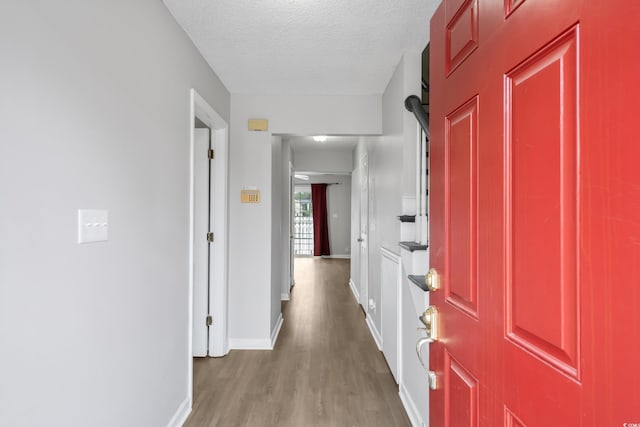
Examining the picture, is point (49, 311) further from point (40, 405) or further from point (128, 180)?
point (128, 180)

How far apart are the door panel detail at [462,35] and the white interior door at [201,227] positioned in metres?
2.41

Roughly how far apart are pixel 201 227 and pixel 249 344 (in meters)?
1.19

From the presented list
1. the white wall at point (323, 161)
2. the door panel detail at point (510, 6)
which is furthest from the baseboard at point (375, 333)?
the white wall at point (323, 161)

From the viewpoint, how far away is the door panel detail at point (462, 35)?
33.3 inches

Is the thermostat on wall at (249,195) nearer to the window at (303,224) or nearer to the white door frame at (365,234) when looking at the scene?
the white door frame at (365,234)

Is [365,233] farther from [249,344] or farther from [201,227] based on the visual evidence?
[201,227]

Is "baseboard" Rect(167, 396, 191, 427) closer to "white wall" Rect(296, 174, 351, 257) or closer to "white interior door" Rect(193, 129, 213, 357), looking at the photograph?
"white interior door" Rect(193, 129, 213, 357)

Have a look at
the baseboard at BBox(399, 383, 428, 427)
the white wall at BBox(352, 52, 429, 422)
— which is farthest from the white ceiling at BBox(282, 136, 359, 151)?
the baseboard at BBox(399, 383, 428, 427)

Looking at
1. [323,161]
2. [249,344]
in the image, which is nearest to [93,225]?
[249,344]

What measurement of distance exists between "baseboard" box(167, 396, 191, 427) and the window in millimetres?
8281

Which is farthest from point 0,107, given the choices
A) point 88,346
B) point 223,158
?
point 223,158

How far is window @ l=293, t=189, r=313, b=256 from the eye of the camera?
10.5 meters

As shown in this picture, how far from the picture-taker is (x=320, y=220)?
1012 cm

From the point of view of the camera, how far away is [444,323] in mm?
1003
